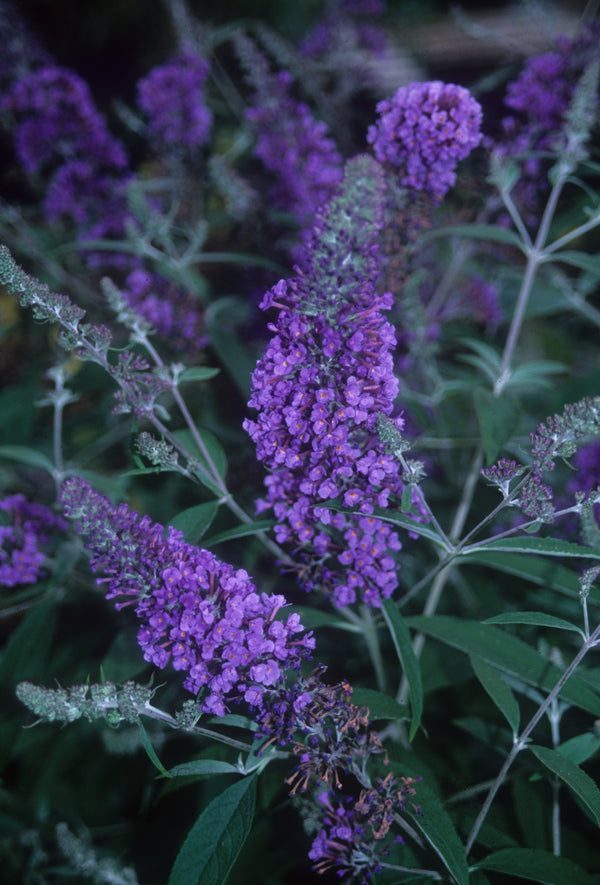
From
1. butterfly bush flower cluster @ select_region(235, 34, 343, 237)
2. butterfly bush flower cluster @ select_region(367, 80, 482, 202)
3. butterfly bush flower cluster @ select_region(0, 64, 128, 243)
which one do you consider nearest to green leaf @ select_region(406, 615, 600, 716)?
butterfly bush flower cluster @ select_region(367, 80, 482, 202)

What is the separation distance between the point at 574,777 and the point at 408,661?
33cm

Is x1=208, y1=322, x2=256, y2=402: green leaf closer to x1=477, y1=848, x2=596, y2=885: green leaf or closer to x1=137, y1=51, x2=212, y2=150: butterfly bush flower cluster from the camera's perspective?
x1=137, y1=51, x2=212, y2=150: butterfly bush flower cluster

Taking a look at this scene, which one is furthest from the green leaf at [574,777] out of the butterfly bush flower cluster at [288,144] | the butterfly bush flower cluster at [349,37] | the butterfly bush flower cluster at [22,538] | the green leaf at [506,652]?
the butterfly bush flower cluster at [349,37]

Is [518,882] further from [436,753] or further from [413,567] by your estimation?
[413,567]

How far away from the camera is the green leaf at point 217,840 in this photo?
1068mm

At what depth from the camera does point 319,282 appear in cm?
114

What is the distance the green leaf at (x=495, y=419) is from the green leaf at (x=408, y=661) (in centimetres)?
42

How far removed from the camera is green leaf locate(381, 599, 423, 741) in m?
1.19

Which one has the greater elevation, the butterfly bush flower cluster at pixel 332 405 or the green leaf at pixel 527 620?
the butterfly bush flower cluster at pixel 332 405

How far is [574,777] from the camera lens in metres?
1.12

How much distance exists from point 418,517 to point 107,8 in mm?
5749

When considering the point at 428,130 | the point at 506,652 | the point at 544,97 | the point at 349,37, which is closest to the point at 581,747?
the point at 506,652

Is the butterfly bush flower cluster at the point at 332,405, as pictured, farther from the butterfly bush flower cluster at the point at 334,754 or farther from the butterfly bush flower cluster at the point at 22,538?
the butterfly bush flower cluster at the point at 22,538

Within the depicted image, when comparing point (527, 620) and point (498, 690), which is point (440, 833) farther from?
point (527, 620)
